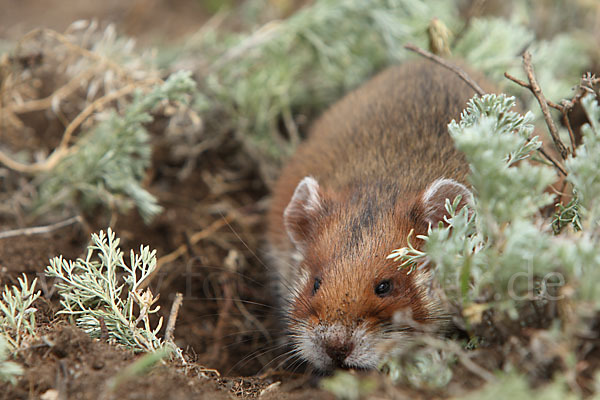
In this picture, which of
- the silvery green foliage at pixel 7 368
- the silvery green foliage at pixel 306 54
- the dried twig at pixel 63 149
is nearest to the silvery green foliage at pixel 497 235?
the silvery green foliage at pixel 7 368

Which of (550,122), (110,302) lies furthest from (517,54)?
(110,302)

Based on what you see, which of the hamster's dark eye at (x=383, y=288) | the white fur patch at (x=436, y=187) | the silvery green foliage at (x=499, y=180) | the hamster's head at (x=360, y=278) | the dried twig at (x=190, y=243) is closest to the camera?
the silvery green foliage at (x=499, y=180)

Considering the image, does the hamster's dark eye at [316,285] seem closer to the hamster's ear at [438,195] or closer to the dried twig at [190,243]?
the hamster's ear at [438,195]

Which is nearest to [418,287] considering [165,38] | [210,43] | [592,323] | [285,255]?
[592,323]

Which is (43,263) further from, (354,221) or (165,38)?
(165,38)

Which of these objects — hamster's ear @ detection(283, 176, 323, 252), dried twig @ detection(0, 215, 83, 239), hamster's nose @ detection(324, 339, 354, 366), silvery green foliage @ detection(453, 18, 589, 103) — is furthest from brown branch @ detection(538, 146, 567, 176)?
dried twig @ detection(0, 215, 83, 239)

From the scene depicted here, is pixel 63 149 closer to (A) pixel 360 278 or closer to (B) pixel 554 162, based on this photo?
(A) pixel 360 278

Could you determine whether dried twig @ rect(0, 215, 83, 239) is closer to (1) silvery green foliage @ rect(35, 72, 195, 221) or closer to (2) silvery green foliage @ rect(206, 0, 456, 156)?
(1) silvery green foliage @ rect(35, 72, 195, 221)
